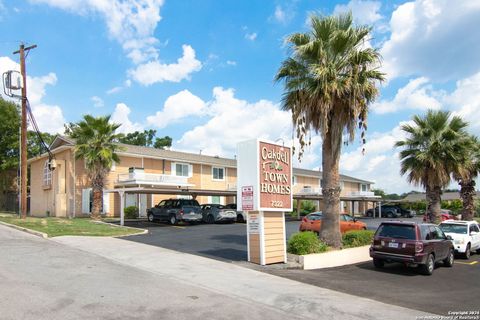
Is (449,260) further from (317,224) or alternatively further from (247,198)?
(317,224)

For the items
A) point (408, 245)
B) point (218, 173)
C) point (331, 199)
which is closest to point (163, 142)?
point (218, 173)

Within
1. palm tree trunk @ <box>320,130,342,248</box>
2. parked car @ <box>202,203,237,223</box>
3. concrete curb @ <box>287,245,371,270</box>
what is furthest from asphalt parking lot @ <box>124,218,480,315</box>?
parked car @ <box>202,203,237,223</box>

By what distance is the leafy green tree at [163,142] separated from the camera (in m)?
66.0

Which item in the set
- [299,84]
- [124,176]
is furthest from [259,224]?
[124,176]

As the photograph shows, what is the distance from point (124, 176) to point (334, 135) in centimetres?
2000

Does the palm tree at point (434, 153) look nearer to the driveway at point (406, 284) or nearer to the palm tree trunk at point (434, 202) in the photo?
the palm tree trunk at point (434, 202)

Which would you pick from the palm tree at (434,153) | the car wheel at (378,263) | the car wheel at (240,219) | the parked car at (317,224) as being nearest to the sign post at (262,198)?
the car wheel at (378,263)

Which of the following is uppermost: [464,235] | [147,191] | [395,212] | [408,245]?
[147,191]

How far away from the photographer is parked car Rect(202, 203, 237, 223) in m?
29.5

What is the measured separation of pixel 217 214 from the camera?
96.6 feet

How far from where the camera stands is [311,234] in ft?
49.4

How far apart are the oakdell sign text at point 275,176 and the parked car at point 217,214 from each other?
15.0m

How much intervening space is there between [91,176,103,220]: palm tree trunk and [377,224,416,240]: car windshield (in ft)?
64.9

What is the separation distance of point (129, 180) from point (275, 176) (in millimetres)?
17864
